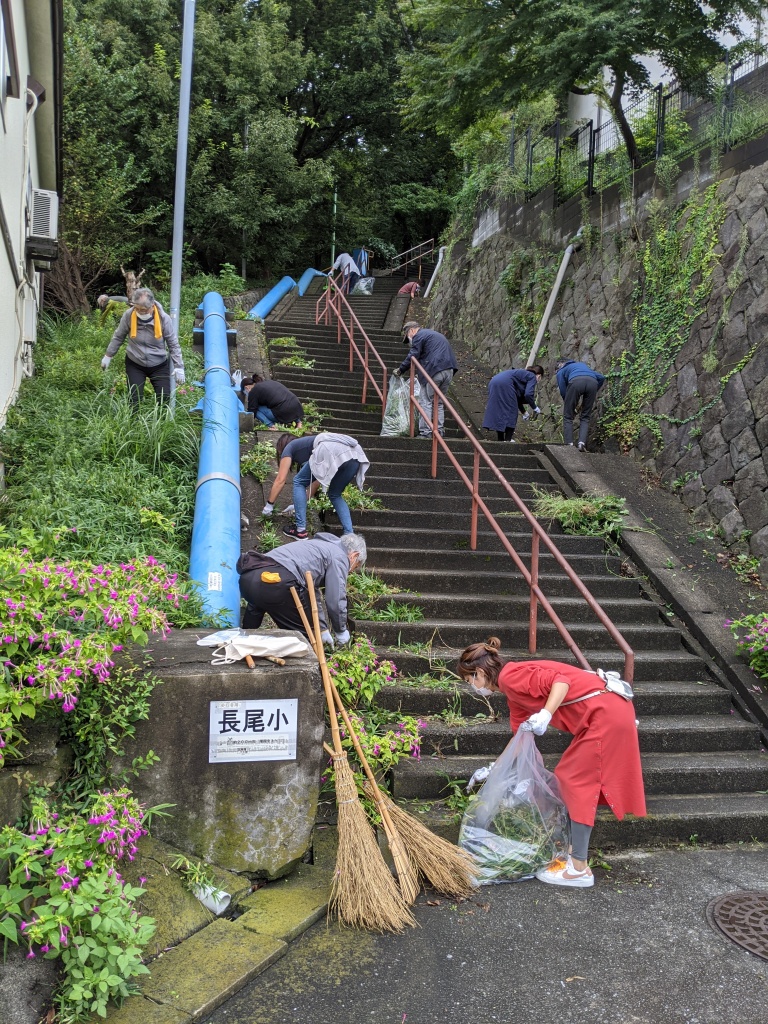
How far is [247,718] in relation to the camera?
3.44m

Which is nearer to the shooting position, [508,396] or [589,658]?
[589,658]

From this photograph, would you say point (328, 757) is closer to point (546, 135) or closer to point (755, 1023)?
point (755, 1023)

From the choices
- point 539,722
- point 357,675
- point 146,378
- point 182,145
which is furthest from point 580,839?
point 182,145

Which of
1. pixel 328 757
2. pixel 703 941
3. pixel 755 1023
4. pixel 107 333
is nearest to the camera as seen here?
pixel 755 1023

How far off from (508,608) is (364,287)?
17.6 metres

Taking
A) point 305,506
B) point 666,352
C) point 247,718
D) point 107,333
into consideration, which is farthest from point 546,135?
point 247,718

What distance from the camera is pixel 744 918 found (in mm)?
3449

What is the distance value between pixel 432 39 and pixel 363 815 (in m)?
24.2

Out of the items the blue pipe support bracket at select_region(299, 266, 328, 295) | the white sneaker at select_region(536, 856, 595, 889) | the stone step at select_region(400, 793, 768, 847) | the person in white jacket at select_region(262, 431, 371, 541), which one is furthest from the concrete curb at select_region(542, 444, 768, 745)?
the blue pipe support bracket at select_region(299, 266, 328, 295)

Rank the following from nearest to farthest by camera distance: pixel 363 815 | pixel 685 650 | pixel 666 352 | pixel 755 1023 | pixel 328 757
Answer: pixel 755 1023, pixel 363 815, pixel 328 757, pixel 685 650, pixel 666 352

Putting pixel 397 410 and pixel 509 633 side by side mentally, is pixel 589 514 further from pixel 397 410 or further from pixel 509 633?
pixel 397 410

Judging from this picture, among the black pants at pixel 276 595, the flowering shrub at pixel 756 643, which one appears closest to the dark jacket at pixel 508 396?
the flowering shrub at pixel 756 643

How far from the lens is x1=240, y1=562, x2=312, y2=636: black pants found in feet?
14.1

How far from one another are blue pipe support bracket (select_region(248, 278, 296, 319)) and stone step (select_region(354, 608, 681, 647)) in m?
11.0
